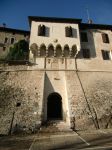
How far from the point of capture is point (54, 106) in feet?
53.0

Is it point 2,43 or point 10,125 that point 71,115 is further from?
point 2,43

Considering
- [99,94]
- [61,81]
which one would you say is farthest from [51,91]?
[99,94]

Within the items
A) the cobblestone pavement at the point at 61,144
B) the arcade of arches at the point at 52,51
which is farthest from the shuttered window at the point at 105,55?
the cobblestone pavement at the point at 61,144

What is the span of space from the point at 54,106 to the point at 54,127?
385cm

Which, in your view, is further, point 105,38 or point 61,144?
point 105,38

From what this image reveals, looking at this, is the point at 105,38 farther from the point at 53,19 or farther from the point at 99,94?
the point at 99,94

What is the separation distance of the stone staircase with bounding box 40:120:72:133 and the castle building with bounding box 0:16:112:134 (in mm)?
96

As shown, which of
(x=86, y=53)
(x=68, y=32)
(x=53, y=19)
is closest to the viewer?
(x=68, y=32)

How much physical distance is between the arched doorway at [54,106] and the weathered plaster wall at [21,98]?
2075 millimetres

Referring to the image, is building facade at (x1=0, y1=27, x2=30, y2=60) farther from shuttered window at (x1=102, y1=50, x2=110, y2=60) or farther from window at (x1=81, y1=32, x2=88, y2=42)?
shuttered window at (x1=102, y1=50, x2=110, y2=60)

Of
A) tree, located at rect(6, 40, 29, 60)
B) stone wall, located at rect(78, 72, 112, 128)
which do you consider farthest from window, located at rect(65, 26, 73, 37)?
tree, located at rect(6, 40, 29, 60)

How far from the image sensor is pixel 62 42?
1791 cm

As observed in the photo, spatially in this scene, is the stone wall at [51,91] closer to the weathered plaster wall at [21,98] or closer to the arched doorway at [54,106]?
the weathered plaster wall at [21,98]

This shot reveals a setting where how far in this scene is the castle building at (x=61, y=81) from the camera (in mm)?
13312
